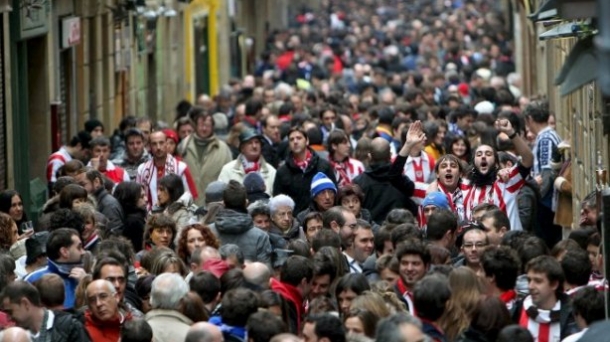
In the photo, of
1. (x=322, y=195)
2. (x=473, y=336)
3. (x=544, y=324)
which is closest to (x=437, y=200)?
(x=322, y=195)

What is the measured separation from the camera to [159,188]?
17.8 m

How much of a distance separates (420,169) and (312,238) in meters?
4.34

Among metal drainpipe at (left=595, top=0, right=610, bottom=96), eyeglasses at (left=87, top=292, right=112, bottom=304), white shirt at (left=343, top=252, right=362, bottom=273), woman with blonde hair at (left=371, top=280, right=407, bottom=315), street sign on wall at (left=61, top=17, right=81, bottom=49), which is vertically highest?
metal drainpipe at (left=595, top=0, right=610, bottom=96)

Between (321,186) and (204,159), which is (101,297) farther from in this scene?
(204,159)

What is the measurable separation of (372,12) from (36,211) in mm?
62325

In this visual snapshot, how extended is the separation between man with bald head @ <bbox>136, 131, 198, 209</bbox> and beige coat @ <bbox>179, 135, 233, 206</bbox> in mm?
1578

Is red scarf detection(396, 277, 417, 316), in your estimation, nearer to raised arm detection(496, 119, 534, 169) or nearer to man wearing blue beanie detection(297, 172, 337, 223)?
man wearing blue beanie detection(297, 172, 337, 223)

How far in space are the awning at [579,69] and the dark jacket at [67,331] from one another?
325cm

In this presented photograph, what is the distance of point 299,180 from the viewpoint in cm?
1881

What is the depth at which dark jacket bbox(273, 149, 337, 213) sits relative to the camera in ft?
61.5

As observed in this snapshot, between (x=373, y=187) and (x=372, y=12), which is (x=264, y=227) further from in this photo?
(x=372, y=12)

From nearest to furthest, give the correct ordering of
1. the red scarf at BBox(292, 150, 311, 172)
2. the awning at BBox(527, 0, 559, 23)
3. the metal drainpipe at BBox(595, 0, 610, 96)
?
the metal drainpipe at BBox(595, 0, 610, 96)
the awning at BBox(527, 0, 559, 23)
the red scarf at BBox(292, 150, 311, 172)

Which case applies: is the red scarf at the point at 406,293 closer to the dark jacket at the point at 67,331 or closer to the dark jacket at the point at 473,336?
the dark jacket at the point at 473,336

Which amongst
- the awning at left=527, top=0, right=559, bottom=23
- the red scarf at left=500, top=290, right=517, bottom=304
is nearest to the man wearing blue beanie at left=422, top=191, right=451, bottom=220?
the red scarf at left=500, top=290, right=517, bottom=304
